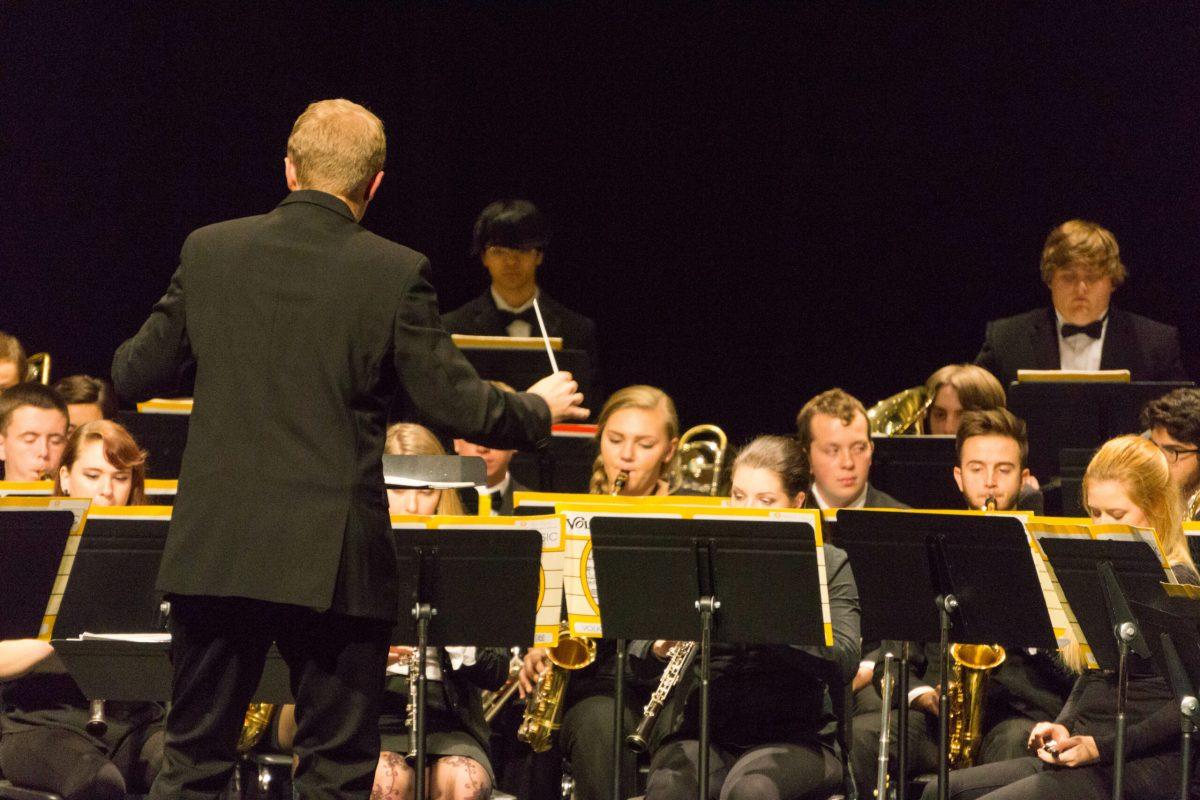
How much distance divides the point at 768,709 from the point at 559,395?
1.39 metres

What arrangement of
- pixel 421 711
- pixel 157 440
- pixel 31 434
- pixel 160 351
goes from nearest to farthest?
1. pixel 160 351
2. pixel 421 711
3. pixel 31 434
4. pixel 157 440

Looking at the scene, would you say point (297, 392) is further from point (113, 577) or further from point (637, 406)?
point (637, 406)

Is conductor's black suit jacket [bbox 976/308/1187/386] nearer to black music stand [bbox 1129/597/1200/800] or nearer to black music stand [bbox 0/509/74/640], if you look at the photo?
black music stand [bbox 1129/597/1200/800]

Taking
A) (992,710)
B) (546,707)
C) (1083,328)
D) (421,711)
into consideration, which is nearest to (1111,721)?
(992,710)

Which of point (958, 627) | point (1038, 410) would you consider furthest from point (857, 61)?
point (958, 627)

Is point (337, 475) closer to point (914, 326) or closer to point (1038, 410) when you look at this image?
point (1038, 410)

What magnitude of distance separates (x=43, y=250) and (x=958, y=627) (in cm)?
514

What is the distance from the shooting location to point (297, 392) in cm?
286

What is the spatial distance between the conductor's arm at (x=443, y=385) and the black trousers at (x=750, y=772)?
53.5 inches

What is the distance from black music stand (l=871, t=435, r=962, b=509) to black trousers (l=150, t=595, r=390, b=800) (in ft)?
10.9

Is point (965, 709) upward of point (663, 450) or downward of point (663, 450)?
downward

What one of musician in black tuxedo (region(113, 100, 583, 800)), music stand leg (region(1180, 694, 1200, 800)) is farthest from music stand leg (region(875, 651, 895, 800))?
musician in black tuxedo (region(113, 100, 583, 800))

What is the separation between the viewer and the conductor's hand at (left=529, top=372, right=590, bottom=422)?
3.15 meters

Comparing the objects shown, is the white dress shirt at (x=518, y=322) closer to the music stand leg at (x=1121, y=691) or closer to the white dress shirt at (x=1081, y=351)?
the white dress shirt at (x=1081, y=351)
